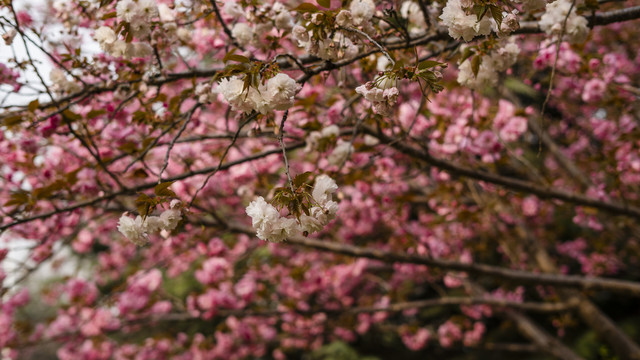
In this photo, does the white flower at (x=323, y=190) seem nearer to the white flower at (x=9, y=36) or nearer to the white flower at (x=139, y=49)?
the white flower at (x=139, y=49)

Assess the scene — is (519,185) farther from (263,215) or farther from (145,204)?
(145,204)

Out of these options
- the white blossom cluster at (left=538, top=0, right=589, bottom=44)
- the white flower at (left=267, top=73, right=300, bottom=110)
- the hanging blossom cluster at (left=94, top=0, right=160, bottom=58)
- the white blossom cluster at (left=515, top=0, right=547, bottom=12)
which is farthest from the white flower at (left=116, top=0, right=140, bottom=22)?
the white blossom cluster at (left=538, top=0, right=589, bottom=44)

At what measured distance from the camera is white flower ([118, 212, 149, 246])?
4.15ft

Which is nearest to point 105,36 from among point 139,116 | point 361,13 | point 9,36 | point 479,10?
point 139,116

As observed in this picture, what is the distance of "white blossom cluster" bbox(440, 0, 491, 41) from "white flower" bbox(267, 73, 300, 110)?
0.46m

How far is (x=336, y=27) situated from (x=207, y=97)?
63cm

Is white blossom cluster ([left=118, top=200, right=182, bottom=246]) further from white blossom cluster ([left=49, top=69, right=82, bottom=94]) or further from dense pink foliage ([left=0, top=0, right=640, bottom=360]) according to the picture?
white blossom cluster ([left=49, top=69, right=82, bottom=94])

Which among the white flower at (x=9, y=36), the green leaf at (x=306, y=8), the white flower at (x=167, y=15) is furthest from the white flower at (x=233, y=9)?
the white flower at (x=9, y=36)

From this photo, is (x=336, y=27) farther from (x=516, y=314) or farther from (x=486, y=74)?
(x=516, y=314)

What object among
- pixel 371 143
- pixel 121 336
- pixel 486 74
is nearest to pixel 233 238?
pixel 371 143

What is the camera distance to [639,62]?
4480 millimetres

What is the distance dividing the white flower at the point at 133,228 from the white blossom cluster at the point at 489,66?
4.04ft

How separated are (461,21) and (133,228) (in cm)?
116

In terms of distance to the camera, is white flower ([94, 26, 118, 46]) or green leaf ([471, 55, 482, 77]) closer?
green leaf ([471, 55, 482, 77])
